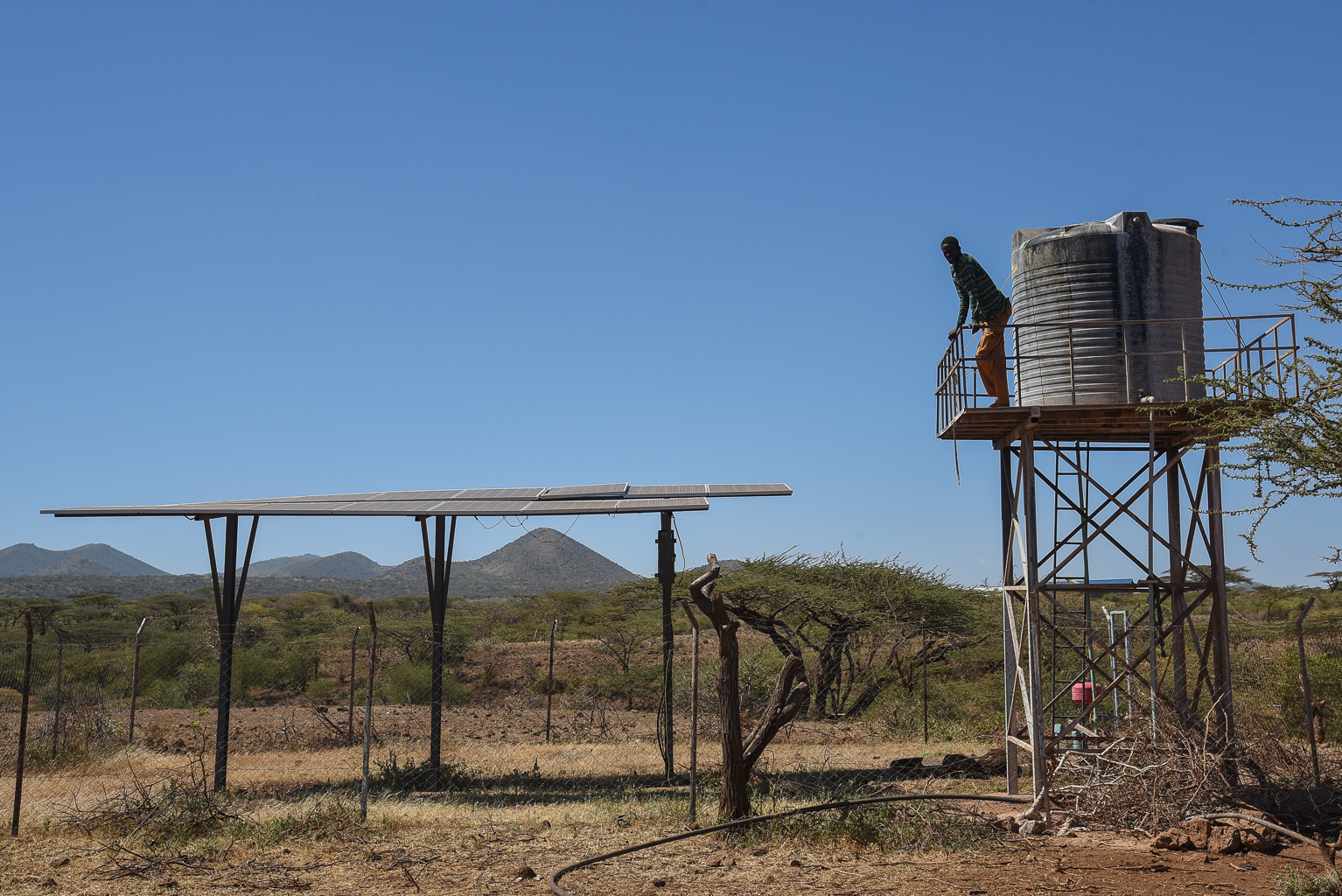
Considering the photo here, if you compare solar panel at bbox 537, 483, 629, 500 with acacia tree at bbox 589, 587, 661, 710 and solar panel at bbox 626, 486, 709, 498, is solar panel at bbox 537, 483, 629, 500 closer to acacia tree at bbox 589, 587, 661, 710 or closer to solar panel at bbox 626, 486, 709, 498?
solar panel at bbox 626, 486, 709, 498

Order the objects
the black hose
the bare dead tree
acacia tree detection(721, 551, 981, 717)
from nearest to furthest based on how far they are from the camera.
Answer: the black hose, the bare dead tree, acacia tree detection(721, 551, 981, 717)

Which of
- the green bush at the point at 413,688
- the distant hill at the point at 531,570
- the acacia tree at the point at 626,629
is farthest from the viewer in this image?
the distant hill at the point at 531,570

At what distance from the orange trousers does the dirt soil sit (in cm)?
464

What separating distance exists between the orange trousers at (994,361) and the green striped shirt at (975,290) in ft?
0.51

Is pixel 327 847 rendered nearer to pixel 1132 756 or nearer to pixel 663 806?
pixel 663 806

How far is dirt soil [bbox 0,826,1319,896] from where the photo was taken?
7.41m

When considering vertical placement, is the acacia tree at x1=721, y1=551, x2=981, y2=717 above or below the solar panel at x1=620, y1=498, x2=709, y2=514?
below

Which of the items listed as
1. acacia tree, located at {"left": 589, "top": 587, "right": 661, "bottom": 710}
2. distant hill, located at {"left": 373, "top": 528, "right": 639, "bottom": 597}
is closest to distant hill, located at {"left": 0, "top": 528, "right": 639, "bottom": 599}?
distant hill, located at {"left": 373, "top": 528, "right": 639, "bottom": 597}

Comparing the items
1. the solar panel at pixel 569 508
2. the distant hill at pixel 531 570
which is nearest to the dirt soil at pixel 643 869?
the solar panel at pixel 569 508

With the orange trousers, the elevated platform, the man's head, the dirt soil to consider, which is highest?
the man's head

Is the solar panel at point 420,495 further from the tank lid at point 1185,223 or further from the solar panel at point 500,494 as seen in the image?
the tank lid at point 1185,223

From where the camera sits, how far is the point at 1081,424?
35.3 feet

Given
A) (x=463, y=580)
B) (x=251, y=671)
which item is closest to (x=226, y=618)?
(x=251, y=671)

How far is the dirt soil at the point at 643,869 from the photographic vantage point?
741 centimetres
